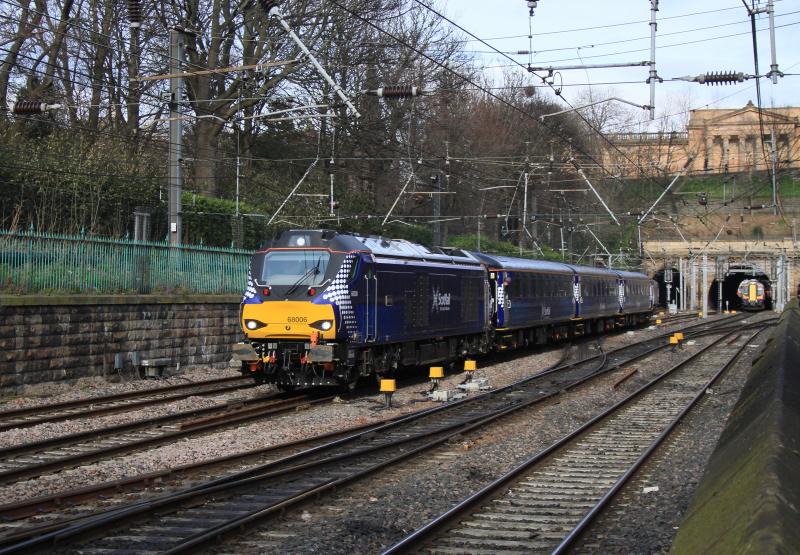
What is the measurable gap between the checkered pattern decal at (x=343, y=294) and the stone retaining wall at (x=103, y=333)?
5.14 meters

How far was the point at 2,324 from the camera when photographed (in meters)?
16.2

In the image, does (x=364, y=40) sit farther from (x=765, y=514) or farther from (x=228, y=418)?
(x=765, y=514)

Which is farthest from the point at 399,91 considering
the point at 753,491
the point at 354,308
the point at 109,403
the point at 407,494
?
the point at 753,491

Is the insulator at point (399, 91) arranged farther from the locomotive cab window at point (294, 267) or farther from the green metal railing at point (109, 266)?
the green metal railing at point (109, 266)

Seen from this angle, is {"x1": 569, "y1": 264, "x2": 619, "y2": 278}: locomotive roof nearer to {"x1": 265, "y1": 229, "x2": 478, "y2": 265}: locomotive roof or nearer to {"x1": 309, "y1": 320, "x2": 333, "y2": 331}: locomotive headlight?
{"x1": 265, "y1": 229, "x2": 478, "y2": 265}: locomotive roof

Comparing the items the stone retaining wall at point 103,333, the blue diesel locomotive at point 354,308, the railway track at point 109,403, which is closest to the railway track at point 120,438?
the blue diesel locomotive at point 354,308

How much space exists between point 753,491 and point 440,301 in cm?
1673

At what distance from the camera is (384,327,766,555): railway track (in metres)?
7.89

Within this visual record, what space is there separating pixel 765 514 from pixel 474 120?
50.5 metres

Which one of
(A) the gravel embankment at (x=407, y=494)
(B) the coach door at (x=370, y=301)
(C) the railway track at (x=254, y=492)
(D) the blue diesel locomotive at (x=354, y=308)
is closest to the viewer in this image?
(C) the railway track at (x=254, y=492)

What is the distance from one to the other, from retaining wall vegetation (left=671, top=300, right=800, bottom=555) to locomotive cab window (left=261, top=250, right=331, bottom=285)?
994 centimetres

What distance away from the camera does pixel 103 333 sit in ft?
61.5

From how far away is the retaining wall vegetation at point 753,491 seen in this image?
3900 millimetres

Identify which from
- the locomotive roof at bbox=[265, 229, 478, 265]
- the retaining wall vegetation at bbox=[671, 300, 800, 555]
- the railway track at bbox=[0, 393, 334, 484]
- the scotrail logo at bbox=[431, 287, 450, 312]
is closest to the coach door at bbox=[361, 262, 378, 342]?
the locomotive roof at bbox=[265, 229, 478, 265]
